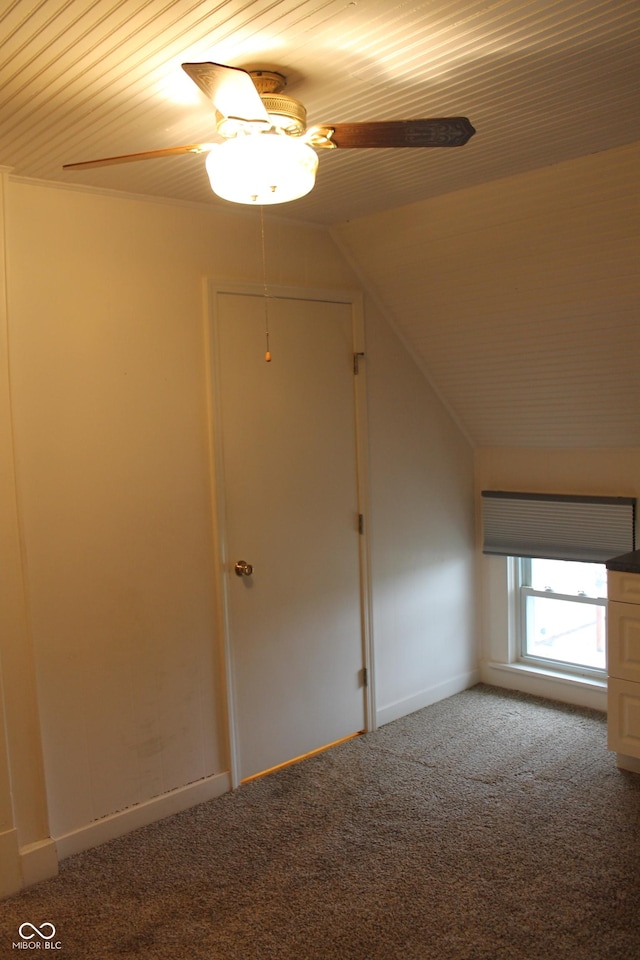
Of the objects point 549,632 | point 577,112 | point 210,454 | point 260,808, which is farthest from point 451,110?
point 549,632

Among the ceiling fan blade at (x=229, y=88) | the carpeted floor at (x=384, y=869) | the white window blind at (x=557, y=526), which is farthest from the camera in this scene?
the white window blind at (x=557, y=526)

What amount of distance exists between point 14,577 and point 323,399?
4.88 feet

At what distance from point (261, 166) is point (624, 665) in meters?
2.36

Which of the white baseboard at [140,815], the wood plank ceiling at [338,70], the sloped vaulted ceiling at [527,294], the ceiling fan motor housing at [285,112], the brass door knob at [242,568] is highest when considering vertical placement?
the wood plank ceiling at [338,70]

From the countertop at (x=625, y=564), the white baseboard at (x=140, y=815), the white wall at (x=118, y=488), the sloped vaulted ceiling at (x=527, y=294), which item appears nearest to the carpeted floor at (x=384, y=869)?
the white baseboard at (x=140, y=815)

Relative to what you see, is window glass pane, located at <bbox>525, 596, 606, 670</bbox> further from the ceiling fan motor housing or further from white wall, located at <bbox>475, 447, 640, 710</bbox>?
the ceiling fan motor housing

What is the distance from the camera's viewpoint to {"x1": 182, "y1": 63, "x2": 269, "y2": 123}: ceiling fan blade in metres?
1.33

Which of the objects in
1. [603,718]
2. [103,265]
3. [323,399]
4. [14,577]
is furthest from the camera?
[603,718]

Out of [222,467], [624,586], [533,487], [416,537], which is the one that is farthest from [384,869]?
[533,487]

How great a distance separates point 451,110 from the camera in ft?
6.66

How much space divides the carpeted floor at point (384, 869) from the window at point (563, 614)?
55 centimetres

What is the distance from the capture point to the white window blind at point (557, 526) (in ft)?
11.5

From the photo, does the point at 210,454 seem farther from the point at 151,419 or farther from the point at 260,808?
the point at 260,808

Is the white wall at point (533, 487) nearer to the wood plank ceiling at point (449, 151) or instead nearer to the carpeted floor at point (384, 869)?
the wood plank ceiling at point (449, 151)
